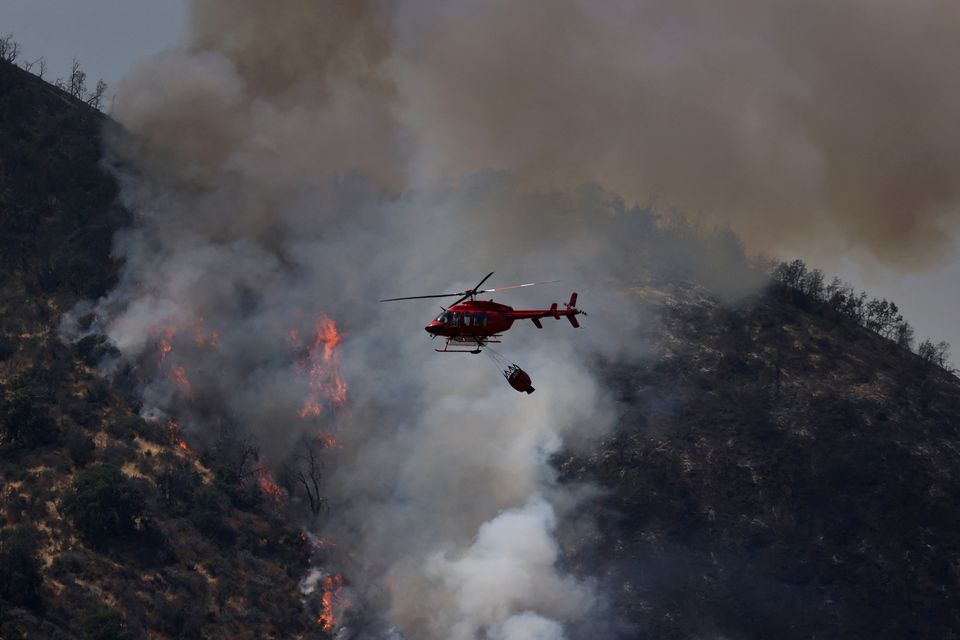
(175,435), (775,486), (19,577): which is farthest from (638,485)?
(19,577)

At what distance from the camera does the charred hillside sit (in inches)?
3834

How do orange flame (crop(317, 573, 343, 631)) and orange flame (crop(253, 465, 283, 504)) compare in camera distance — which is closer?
orange flame (crop(317, 573, 343, 631))

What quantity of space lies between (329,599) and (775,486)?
45.7 metres

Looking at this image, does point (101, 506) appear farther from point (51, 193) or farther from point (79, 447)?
point (51, 193)

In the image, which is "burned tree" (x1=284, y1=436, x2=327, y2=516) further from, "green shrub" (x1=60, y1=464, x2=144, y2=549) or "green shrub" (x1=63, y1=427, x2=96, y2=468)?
"green shrub" (x1=63, y1=427, x2=96, y2=468)

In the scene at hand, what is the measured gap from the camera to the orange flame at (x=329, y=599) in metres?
102

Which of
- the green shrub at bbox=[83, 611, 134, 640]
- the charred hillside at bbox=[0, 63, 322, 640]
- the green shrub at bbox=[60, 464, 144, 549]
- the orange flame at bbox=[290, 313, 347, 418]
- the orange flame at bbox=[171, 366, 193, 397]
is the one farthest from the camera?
the orange flame at bbox=[171, 366, 193, 397]

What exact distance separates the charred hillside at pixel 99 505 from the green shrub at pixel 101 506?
4.5 inches

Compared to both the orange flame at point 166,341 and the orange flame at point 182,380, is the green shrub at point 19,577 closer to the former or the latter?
the orange flame at point 182,380

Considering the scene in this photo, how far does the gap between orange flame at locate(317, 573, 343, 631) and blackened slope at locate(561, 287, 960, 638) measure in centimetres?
2088

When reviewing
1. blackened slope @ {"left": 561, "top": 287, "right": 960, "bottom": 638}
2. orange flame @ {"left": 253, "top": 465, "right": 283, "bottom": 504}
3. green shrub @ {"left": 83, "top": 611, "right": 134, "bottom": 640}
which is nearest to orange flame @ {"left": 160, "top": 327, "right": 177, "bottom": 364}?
orange flame @ {"left": 253, "top": 465, "right": 283, "bottom": 504}

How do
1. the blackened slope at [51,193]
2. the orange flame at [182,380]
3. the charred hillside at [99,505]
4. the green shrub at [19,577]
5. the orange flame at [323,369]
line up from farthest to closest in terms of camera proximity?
the blackened slope at [51,193] < the orange flame at [182,380] < the orange flame at [323,369] < the charred hillside at [99,505] < the green shrub at [19,577]

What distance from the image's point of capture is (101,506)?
105000mm

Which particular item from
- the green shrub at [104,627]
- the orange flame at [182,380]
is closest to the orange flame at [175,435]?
the orange flame at [182,380]
